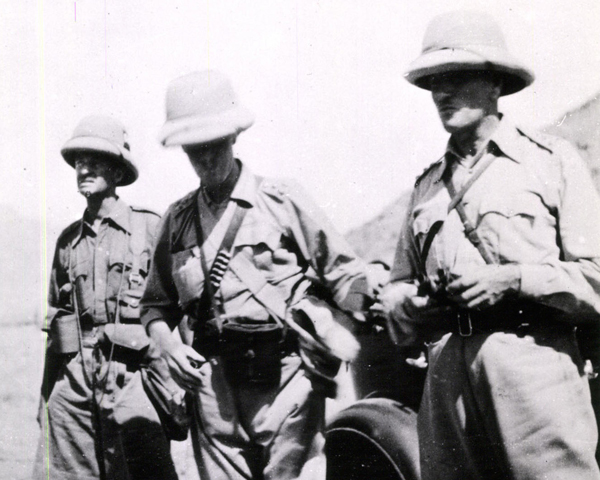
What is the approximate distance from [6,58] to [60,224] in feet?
3.42

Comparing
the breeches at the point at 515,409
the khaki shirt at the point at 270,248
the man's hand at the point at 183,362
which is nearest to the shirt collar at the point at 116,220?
the khaki shirt at the point at 270,248

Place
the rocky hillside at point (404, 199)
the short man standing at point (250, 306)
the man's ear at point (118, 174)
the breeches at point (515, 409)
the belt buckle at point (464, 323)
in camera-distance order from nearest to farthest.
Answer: the breeches at point (515, 409) < the belt buckle at point (464, 323) < the rocky hillside at point (404, 199) < the short man standing at point (250, 306) < the man's ear at point (118, 174)

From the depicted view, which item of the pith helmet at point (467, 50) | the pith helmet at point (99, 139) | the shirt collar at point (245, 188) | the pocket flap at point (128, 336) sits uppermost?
the pith helmet at point (467, 50)

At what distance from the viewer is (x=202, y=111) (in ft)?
14.6

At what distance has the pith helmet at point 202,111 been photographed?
4.35 metres

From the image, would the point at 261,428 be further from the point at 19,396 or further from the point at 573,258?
the point at 19,396

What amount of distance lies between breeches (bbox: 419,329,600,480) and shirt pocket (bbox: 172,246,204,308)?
1.22 meters

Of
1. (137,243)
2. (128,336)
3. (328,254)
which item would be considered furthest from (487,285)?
(137,243)

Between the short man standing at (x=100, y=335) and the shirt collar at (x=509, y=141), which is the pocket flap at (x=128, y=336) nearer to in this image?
the short man standing at (x=100, y=335)

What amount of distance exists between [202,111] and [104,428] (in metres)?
2.07

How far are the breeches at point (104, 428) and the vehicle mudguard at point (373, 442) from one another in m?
1.29

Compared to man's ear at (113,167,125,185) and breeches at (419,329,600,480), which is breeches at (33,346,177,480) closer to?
man's ear at (113,167,125,185)

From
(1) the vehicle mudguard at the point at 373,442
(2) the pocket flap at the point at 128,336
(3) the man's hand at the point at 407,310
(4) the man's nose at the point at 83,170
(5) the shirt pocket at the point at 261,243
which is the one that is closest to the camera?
(3) the man's hand at the point at 407,310

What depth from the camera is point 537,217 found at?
3.62 metres
